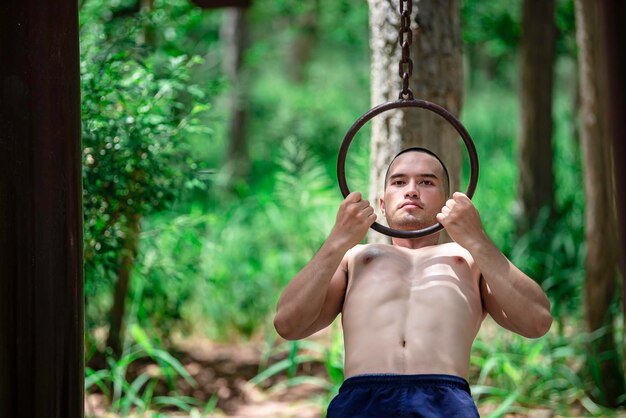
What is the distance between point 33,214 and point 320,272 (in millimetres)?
907

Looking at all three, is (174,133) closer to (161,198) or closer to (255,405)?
(161,198)

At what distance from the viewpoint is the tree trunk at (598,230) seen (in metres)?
5.31

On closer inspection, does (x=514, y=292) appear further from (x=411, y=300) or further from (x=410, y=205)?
(x=410, y=205)

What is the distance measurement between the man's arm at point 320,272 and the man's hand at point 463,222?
24 cm

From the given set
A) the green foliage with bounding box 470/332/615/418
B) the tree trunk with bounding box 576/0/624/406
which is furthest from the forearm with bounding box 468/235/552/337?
the tree trunk with bounding box 576/0/624/406

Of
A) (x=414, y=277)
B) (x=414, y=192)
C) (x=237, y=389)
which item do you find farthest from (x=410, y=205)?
(x=237, y=389)

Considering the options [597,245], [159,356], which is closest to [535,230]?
[597,245]

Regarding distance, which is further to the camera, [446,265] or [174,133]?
[174,133]

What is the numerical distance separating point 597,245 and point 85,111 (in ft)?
10.4

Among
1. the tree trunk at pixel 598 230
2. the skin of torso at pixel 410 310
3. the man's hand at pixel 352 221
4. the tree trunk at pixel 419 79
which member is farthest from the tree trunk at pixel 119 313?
the man's hand at pixel 352 221

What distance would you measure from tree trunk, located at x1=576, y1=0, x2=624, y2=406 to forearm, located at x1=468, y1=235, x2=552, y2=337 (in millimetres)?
2803

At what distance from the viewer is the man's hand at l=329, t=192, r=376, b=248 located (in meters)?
2.76

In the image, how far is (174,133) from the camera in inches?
176

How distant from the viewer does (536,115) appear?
24.2ft
